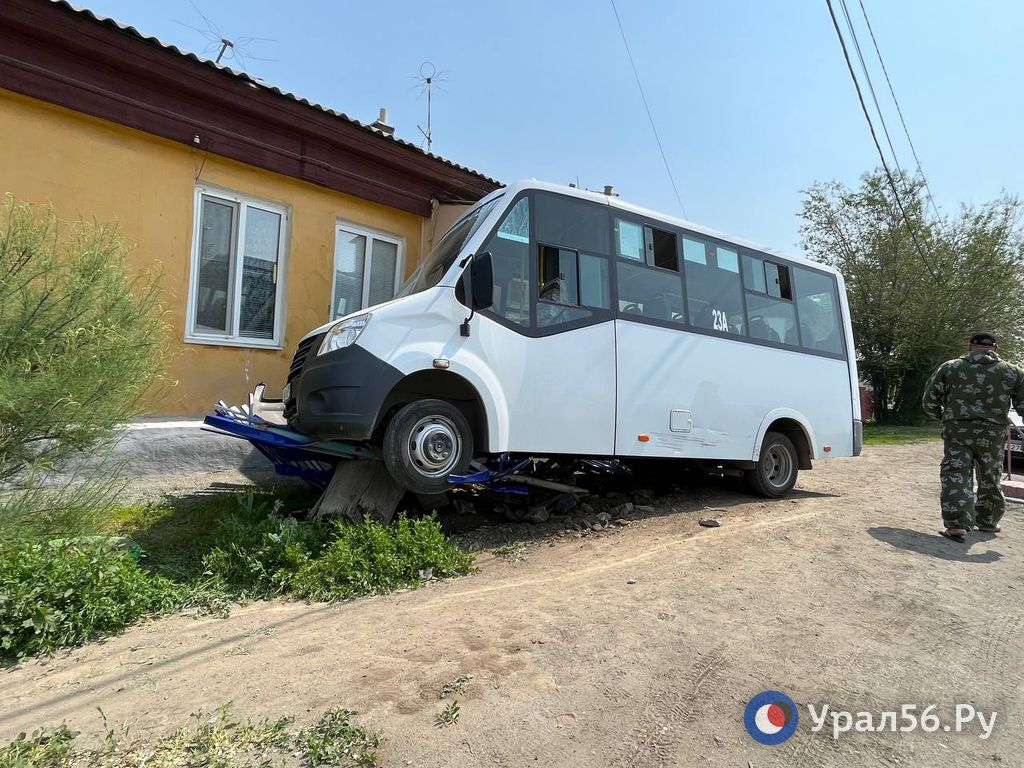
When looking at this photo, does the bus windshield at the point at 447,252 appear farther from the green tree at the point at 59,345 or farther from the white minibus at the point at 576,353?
the green tree at the point at 59,345

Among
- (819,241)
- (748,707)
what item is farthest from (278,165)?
(819,241)

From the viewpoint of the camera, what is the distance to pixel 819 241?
24.2 m

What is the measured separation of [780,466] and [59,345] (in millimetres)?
7342

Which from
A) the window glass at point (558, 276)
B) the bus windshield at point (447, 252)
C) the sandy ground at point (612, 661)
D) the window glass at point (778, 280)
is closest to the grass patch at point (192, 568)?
the sandy ground at point (612, 661)

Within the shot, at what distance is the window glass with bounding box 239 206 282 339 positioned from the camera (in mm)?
7359

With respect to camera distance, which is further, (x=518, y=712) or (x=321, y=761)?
(x=518, y=712)

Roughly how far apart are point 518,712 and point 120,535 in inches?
154

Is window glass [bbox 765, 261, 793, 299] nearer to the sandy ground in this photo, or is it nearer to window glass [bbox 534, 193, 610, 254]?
window glass [bbox 534, 193, 610, 254]

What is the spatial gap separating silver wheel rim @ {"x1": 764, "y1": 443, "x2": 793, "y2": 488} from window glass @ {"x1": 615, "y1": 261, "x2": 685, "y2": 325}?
2.45m

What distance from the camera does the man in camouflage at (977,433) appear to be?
18.1 feet

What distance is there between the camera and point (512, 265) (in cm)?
498

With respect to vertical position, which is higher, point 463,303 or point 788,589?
point 463,303

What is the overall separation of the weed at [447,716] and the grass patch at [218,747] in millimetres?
261

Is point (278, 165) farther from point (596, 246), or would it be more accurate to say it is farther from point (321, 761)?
point (321, 761)
